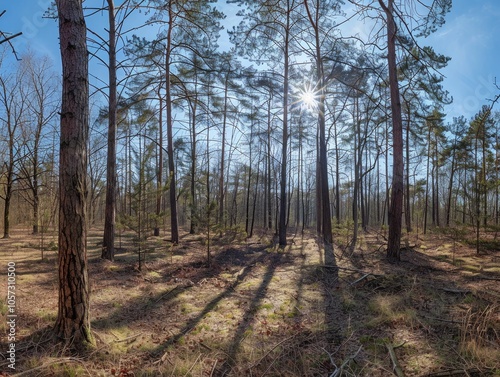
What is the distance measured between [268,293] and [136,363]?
3337 mm

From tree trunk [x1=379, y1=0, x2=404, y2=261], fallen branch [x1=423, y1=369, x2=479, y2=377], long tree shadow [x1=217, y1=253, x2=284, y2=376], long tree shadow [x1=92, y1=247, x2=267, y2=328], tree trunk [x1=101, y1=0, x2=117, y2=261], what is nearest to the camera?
fallen branch [x1=423, y1=369, x2=479, y2=377]

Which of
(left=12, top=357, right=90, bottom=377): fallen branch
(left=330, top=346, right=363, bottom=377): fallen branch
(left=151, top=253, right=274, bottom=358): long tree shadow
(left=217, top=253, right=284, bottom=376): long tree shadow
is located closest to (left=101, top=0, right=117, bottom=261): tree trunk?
(left=151, top=253, right=274, bottom=358): long tree shadow

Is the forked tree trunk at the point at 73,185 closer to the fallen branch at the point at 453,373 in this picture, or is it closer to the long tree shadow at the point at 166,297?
the long tree shadow at the point at 166,297

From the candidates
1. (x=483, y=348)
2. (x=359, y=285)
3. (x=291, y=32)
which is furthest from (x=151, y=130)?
(x=483, y=348)

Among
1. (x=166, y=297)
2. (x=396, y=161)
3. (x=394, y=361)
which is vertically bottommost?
(x=166, y=297)

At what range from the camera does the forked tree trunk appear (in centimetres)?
313

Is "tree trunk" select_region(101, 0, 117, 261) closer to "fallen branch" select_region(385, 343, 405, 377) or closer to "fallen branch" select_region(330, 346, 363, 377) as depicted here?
"fallen branch" select_region(330, 346, 363, 377)

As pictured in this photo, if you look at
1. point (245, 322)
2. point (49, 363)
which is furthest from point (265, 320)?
point (49, 363)

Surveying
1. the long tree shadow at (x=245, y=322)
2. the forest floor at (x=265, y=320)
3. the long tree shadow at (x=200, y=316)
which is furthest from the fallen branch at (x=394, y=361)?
the long tree shadow at (x=200, y=316)

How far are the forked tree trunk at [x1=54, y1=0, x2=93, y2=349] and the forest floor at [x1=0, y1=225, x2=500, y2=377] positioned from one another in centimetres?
32

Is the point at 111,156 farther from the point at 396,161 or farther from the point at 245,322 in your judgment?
the point at 396,161

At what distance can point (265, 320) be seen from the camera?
15.0 feet

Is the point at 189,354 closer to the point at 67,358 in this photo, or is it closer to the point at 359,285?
the point at 67,358

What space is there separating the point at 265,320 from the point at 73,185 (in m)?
3.39
